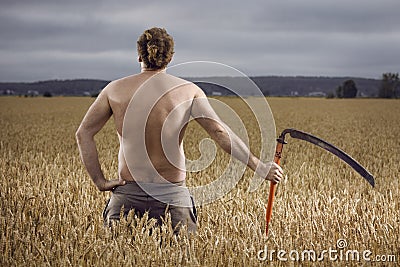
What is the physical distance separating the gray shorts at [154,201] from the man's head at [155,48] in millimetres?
931

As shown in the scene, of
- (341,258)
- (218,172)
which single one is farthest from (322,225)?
(218,172)

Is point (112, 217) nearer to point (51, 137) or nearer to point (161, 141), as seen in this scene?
point (161, 141)

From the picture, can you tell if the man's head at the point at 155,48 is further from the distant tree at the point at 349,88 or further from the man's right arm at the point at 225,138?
the distant tree at the point at 349,88

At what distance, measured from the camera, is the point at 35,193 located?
6.63 meters

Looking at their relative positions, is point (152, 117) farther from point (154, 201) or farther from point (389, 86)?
point (389, 86)

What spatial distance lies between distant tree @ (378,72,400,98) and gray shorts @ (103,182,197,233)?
82.6 metres

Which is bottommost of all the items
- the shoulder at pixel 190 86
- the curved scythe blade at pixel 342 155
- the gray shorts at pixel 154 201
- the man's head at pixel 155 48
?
the gray shorts at pixel 154 201

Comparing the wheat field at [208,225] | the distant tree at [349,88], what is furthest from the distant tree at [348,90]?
the wheat field at [208,225]

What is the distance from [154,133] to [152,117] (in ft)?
0.40

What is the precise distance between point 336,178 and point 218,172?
1669mm

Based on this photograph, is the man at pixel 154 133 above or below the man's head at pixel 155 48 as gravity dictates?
below

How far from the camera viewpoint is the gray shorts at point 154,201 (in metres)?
4.64

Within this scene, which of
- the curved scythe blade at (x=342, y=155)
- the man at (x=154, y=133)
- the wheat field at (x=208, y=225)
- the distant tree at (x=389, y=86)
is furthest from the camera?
the distant tree at (x=389, y=86)

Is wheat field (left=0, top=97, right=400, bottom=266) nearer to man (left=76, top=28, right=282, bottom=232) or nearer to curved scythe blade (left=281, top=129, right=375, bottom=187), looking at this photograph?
man (left=76, top=28, right=282, bottom=232)
